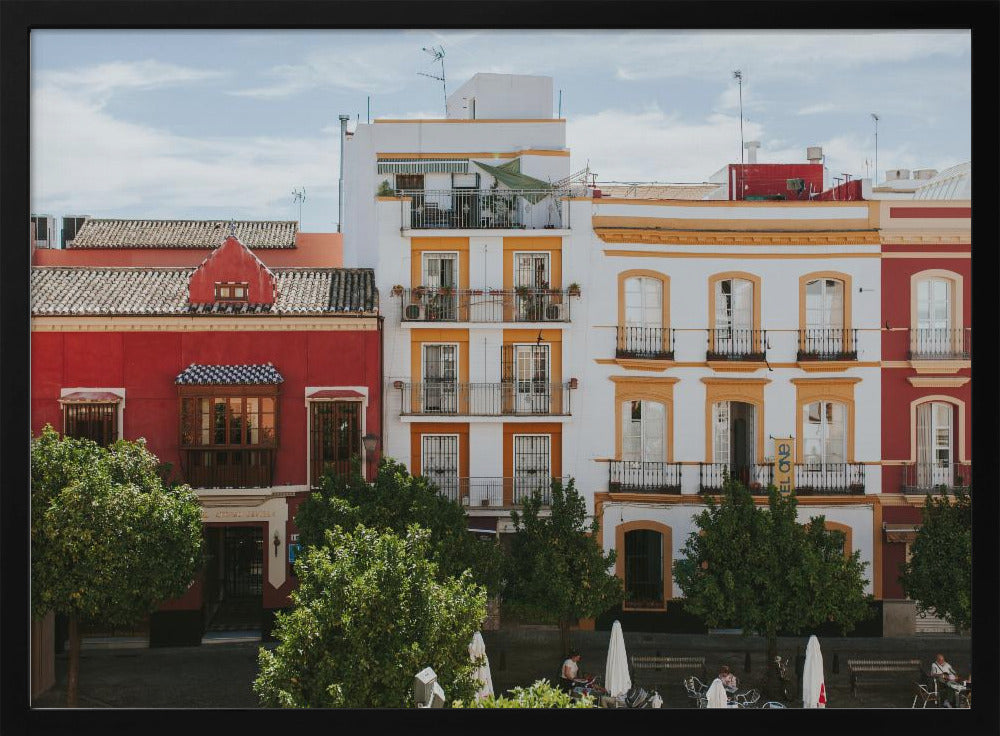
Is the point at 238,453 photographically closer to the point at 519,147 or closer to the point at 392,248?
the point at 392,248

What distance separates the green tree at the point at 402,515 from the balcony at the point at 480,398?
911 mm

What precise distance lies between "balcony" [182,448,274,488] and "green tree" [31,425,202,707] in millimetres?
613

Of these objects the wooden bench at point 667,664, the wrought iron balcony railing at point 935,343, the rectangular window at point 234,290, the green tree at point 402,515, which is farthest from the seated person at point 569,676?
the rectangular window at point 234,290

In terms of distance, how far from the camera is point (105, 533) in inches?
261

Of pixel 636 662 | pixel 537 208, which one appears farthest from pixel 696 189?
pixel 636 662

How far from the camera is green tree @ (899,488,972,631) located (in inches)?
280

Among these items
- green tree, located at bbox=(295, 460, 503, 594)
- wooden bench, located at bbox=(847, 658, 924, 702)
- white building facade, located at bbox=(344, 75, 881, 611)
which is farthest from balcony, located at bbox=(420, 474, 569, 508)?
wooden bench, located at bbox=(847, 658, 924, 702)

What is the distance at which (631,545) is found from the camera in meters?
8.00

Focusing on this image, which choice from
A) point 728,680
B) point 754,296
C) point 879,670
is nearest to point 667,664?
point 728,680

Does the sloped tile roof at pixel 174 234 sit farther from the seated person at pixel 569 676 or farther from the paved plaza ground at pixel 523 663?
the seated person at pixel 569 676

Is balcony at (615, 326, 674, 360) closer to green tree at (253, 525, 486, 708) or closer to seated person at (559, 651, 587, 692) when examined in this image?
seated person at (559, 651, 587, 692)

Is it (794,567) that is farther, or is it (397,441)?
(397,441)

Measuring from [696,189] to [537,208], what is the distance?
1340mm

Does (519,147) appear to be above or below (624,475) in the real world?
above
